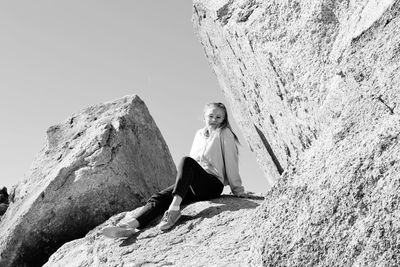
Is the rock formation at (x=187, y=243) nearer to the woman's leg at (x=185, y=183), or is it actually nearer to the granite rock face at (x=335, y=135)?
the woman's leg at (x=185, y=183)

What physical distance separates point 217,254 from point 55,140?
745cm

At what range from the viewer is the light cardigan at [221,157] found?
8492 mm

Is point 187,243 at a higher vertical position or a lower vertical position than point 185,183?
lower

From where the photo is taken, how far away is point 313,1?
834cm

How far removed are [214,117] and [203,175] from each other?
1063mm

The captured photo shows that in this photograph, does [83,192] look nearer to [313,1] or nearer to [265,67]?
[265,67]

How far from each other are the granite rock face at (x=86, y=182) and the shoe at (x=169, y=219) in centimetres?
266

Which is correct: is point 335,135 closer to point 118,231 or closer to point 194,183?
point 194,183

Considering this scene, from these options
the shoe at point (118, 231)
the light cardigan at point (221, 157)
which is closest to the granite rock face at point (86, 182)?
the shoe at point (118, 231)

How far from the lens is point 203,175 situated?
326 inches

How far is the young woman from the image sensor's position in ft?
26.2

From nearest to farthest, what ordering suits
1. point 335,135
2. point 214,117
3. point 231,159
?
point 335,135
point 231,159
point 214,117

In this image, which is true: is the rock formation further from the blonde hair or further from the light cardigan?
the blonde hair

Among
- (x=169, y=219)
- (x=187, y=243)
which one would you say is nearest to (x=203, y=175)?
(x=169, y=219)
